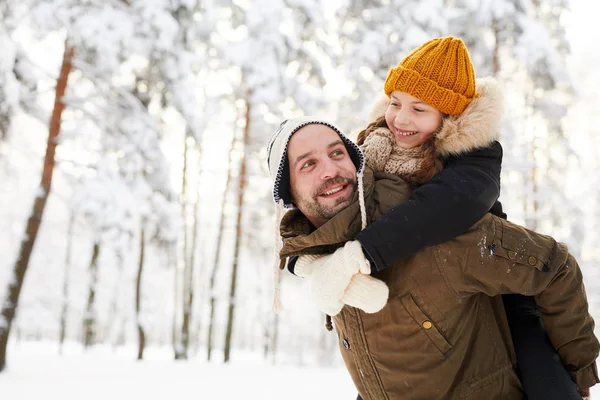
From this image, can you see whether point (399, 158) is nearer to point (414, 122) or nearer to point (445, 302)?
point (414, 122)

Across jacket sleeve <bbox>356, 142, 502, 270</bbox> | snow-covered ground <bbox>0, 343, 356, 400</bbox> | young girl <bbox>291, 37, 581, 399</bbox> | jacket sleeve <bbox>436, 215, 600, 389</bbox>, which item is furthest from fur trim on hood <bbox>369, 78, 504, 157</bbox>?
snow-covered ground <bbox>0, 343, 356, 400</bbox>

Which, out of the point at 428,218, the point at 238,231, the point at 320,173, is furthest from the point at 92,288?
the point at 428,218

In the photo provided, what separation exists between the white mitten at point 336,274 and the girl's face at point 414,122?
72 centimetres

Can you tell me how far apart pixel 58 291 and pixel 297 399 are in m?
31.8

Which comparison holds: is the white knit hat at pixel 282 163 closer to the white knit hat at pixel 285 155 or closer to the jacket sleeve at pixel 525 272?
the white knit hat at pixel 285 155

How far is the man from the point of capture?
1823 mm

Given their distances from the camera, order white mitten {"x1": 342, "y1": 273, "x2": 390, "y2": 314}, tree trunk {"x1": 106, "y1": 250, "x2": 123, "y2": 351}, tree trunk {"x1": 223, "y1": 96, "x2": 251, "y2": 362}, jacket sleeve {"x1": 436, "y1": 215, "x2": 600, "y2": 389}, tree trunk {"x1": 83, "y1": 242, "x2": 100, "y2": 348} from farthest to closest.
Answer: tree trunk {"x1": 83, "y1": 242, "x2": 100, "y2": 348}
tree trunk {"x1": 223, "y1": 96, "x2": 251, "y2": 362}
tree trunk {"x1": 106, "y1": 250, "x2": 123, "y2": 351}
jacket sleeve {"x1": 436, "y1": 215, "x2": 600, "y2": 389}
white mitten {"x1": 342, "y1": 273, "x2": 390, "y2": 314}

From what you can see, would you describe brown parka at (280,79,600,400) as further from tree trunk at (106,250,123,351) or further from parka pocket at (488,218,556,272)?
tree trunk at (106,250,123,351)

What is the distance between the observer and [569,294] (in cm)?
191

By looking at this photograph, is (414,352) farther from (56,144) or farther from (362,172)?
(56,144)

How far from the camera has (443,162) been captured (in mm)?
2150

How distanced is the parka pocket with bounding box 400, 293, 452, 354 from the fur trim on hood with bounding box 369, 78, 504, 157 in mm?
642

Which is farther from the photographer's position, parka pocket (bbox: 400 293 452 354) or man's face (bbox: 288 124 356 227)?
man's face (bbox: 288 124 356 227)

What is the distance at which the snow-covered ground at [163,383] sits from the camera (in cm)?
872
